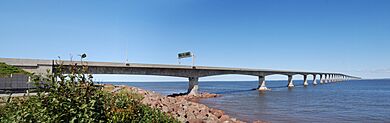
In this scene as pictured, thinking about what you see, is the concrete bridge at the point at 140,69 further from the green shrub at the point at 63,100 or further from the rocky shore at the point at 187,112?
the green shrub at the point at 63,100

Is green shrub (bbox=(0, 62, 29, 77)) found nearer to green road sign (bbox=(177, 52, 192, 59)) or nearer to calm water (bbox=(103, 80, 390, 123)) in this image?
calm water (bbox=(103, 80, 390, 123))

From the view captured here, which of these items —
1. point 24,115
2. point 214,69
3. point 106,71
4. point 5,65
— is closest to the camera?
point 24,115

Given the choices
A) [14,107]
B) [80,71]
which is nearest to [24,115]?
[80,71]

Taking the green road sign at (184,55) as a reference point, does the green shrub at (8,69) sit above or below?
below

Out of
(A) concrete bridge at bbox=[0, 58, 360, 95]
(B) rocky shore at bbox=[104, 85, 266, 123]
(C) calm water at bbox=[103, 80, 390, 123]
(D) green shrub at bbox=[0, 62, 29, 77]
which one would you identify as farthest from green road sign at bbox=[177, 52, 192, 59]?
(B) rocky shore at bbox=[104, 85, 266, 123]

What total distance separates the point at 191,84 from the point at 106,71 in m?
19.0

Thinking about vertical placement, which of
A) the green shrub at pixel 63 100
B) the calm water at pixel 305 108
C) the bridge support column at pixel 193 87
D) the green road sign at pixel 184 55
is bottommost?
the calm water at pixel 305 108

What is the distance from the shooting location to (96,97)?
606 centimetres

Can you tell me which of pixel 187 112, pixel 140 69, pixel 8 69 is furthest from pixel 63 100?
pixel 140 69

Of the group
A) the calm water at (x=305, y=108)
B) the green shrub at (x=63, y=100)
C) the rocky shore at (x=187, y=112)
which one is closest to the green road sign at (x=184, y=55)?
the calm water at (x=305, y=108)

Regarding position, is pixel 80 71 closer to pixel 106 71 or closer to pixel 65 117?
pixel 65 117

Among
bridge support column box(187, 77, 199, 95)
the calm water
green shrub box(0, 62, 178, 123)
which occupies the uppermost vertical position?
green shrub box(0, 62, 178, 123)

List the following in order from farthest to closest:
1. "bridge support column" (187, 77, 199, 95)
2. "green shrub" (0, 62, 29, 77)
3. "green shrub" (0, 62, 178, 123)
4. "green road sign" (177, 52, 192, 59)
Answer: "green road sign" (177, 52, 192, 59) → "bridge support column" (187, 77, 199, 95) → "green shrub" (0, 62, 29, 77) → "green shrub" (0, 62, 178, 123)

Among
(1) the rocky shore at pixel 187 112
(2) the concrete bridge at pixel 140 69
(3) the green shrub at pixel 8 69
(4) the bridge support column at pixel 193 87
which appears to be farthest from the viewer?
(4) the bridge support column at pixel 193 87
